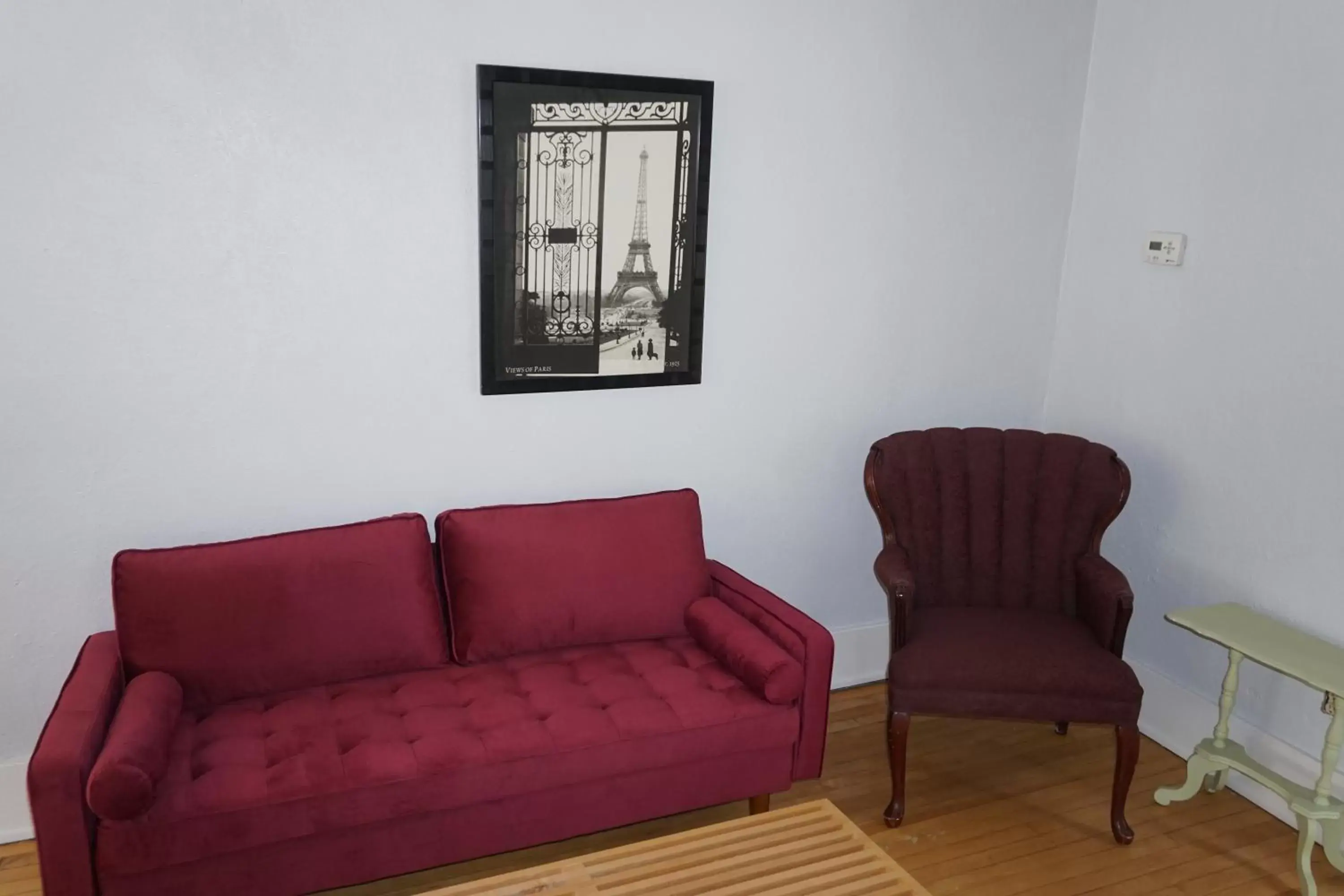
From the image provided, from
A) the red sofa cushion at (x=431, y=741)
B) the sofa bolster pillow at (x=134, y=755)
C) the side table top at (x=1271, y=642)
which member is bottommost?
the red sofa cushion at (x=431, y=741)

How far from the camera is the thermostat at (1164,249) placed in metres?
3.58

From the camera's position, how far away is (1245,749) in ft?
11.1

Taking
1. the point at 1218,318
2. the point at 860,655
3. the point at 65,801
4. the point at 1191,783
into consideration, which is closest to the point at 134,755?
the point at 65,801

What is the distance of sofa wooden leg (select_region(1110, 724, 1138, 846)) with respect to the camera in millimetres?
3049

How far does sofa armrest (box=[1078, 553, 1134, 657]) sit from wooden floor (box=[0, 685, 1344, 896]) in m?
0.52

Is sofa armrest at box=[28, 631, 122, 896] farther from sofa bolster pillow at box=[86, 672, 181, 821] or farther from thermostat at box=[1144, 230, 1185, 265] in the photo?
thermostat at box=[1144, 230, 1185, 265]

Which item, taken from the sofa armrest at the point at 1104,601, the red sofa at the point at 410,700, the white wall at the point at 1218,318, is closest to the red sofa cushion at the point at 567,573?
the red sofa at the point at 410,700

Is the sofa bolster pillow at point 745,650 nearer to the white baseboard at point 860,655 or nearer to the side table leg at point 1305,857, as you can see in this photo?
the white baseboard at point 860,655

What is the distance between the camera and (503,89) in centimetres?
307

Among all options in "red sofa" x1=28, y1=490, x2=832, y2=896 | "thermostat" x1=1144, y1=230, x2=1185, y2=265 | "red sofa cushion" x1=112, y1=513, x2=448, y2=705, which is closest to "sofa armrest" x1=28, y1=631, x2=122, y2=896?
"red sofa" x1=28, y1=490, x2=832, y2=896

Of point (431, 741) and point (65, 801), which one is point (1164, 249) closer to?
point (431, 741)

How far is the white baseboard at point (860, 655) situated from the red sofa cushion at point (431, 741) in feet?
3.38

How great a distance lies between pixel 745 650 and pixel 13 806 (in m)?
2.10

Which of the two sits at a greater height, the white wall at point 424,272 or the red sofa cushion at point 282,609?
the white wall at point 424,272
